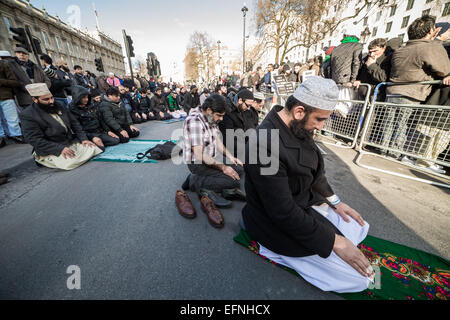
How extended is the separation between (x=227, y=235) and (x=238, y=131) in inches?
104

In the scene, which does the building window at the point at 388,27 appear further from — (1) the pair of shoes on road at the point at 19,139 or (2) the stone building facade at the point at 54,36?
(2) the stone building facade at the point at 54,36

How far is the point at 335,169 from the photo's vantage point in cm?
347

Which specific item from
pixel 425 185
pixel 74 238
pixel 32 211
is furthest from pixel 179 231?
pixel 425 185

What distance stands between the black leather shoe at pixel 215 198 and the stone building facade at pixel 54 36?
3831 centimetres

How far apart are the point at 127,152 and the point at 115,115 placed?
1.69m

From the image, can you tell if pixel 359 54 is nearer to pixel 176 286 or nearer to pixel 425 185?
pixel 425 185

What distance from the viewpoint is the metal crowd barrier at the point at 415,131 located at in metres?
2.86

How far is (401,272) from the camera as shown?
1.54m

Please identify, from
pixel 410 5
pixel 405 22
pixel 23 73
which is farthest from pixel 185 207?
pixel 410 5

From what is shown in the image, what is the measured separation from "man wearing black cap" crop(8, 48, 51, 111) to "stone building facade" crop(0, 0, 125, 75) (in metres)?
32.0

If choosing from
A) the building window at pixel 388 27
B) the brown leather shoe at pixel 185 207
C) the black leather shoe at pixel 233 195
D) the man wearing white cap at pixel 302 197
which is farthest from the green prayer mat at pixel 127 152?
the building window at pixel 388 27

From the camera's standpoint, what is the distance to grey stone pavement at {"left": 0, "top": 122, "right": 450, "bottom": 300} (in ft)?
4.81

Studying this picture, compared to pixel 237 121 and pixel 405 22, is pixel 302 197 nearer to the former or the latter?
pixel 237 121

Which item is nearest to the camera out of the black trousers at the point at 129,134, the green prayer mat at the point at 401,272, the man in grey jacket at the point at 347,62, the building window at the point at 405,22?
the green prayer mat at the point at 401,272
